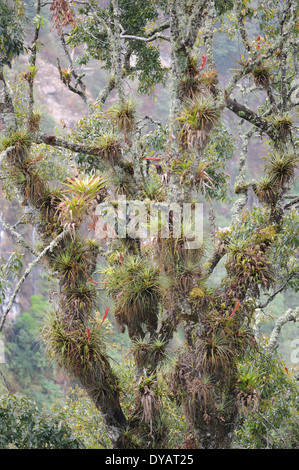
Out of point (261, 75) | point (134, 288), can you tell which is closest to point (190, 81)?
point (261, 75)

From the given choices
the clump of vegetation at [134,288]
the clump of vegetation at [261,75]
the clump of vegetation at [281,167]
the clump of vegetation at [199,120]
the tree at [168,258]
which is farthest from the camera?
the clump of vegetation at [261,75]

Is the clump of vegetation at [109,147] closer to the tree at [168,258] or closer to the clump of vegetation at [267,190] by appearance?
the tree at [168,258]

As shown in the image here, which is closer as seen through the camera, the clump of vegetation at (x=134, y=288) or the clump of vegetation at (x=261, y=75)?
the clump of vegetation at (x=134, y=288)

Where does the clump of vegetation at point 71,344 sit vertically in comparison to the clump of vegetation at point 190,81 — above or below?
below

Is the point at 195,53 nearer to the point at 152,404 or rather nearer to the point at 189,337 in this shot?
the point at 189,337

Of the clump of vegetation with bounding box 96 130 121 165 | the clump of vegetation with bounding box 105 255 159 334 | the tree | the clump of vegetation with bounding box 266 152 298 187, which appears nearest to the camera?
the tree

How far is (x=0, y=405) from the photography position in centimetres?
431

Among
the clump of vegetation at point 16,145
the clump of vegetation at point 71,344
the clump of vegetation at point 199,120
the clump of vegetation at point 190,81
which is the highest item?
the clump of vegetation at point 190,81

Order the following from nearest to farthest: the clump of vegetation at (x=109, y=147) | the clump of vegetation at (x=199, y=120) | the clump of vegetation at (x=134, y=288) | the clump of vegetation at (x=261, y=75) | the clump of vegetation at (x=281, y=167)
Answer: the clump of vegetation at (x=199, y=120), the clump of vegetation at (x=281, y=167), the clump of vegetation at (x=134, y=288), the clump of vegetation at (x=261, y=75), the clump of vegetation at (x=109, y=147)

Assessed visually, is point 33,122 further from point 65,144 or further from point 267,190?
point 267,190

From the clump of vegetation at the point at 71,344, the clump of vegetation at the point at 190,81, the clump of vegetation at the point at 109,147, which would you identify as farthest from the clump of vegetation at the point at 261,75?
the clump of vegetation at the point at 71,344

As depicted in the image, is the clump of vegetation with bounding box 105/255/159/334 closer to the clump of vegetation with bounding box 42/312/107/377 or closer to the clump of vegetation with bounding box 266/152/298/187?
the clump of vegetation with bounding box 42/312/107/377

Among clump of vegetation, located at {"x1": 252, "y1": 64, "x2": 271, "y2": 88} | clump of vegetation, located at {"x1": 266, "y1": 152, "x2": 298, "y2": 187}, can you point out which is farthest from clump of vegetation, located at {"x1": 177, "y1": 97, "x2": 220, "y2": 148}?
clump of vegetation, located at {"x1": 252, "y1": 64, "x2": 271, "y2": 88}
